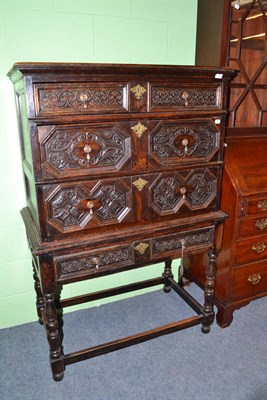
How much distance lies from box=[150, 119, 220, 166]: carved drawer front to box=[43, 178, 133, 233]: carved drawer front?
0.24 m

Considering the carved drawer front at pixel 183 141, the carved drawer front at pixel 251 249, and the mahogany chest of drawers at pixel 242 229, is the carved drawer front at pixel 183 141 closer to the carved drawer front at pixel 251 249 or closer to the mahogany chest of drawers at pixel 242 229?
the mahogany chest of drawers at pixel 242 229

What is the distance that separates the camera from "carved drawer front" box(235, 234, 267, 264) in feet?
6.47

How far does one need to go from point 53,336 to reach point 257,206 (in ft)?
4.46

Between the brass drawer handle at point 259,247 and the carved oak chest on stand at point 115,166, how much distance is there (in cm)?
32

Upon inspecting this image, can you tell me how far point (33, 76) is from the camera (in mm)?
1290

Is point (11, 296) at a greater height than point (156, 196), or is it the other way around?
point (156, 196)

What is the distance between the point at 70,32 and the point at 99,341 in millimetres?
1894

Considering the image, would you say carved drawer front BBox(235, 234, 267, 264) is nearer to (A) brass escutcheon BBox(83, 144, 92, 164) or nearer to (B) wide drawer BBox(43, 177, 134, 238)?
(B) wide drawer BBox(43, 177, 134, 238)

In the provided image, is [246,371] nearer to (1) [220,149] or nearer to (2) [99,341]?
(2) [99,341]

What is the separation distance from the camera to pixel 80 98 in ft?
4.58

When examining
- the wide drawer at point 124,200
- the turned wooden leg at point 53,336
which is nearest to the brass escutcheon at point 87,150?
the wide drawer at point 124,200

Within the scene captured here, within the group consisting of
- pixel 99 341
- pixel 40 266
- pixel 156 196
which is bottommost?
pixel 99 341

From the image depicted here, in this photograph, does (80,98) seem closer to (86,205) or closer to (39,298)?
(86,205)

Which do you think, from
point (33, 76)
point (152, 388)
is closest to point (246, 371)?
point (152, 388)
